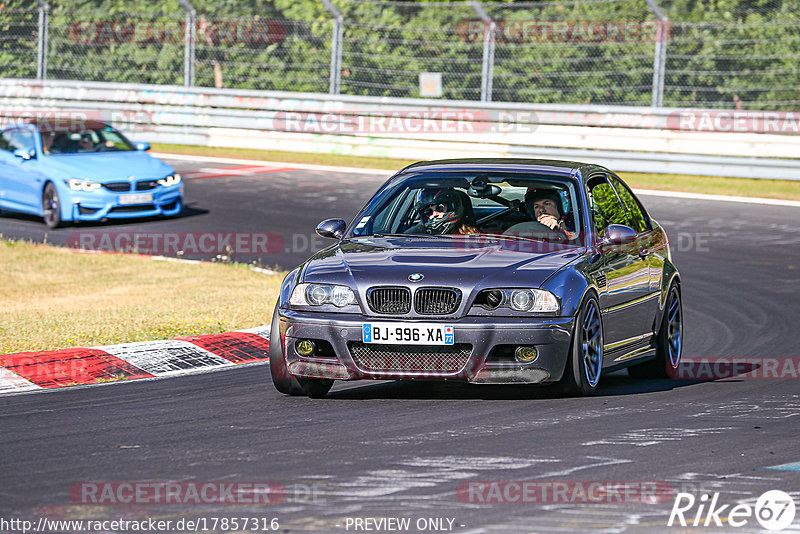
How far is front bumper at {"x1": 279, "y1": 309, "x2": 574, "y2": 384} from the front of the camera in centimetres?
799

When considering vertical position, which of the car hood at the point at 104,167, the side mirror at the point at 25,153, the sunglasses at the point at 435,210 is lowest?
the car hood at the point at 104,167

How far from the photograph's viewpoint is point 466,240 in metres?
9.00

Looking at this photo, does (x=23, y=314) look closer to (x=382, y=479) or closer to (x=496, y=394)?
(x=496, y=394)

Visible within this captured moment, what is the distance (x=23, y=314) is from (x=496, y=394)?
18.1 feet

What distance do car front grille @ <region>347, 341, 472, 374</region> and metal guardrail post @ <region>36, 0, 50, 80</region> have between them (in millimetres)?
21673

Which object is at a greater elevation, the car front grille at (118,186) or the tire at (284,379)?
the tire at (284,379)

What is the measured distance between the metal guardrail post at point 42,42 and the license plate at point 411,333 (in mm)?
21674

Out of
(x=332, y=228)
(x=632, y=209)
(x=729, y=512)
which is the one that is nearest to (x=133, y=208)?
(x=332, y=228)

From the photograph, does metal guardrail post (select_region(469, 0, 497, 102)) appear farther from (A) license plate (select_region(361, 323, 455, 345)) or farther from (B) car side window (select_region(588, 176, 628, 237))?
(A) license plate (select_region(361, 323, 455, 345))

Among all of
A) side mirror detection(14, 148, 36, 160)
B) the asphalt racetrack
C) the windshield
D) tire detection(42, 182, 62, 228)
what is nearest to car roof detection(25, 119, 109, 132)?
side mirror detection(14, 148, 36, 160)

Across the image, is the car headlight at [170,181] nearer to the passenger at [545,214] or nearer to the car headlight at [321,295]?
the passenger at [545,214]

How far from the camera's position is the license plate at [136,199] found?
1902 cm

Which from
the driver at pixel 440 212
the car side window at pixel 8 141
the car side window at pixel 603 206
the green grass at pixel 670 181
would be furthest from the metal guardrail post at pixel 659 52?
the driver at pixel 440 212

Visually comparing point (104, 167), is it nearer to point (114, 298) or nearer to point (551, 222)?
point (114, 298)
